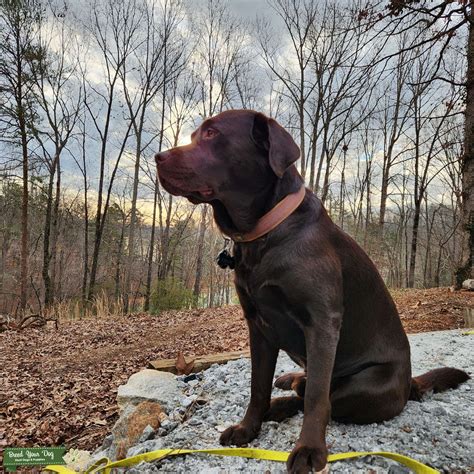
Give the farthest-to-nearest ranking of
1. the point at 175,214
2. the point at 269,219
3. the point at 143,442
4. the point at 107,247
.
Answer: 1. the point at 107,247
2. the point at 175,214
3. the point at 143,442
4. the point at 269,219

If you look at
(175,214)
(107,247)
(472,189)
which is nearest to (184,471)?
(472,189)

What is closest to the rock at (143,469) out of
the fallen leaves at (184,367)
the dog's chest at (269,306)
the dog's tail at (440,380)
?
the dog's chest at (269,306)

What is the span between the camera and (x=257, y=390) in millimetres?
2172

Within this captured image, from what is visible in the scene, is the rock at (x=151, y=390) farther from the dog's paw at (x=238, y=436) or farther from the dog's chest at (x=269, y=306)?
the dog's chest at (x=269, y=306)

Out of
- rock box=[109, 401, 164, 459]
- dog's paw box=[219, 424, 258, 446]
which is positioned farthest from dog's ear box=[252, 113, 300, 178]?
rock box=[109, 401, 164, 459]

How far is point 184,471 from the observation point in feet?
6.36

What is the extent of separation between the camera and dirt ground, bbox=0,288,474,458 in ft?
11.9

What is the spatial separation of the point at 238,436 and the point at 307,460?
1.80ft

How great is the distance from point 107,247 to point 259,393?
3358 cm

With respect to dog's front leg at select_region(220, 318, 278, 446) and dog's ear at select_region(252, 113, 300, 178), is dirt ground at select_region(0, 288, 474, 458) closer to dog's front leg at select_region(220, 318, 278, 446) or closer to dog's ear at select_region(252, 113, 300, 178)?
dog's front leg at select_region(220, 318, 278, 446)

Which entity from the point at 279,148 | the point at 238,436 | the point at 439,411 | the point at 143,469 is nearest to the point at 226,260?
the point at 279,148

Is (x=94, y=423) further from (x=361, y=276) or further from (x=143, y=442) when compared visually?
(x=361, y=276)

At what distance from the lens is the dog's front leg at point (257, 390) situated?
2131mm

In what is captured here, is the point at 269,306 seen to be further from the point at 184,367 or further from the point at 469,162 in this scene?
the point at 469,162
